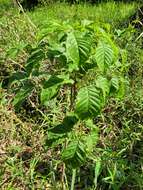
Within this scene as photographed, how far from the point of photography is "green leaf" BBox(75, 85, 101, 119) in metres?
2.17

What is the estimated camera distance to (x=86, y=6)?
6.31 metres

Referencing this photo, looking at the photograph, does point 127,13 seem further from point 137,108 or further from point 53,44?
point 53,44

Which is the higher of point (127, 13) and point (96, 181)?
point (127, 13)

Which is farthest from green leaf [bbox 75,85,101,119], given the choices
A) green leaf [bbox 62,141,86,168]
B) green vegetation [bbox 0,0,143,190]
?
green leaf [bbox 62,141,86,168]

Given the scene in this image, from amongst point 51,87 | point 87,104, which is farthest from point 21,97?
point 87,104

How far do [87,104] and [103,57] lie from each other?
0.71 feet

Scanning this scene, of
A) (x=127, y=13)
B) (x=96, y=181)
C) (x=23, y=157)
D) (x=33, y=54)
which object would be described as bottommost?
(x=96, y=181)

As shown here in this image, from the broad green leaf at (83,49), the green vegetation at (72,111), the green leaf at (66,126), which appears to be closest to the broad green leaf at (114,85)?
the green vegetation at (72,111)

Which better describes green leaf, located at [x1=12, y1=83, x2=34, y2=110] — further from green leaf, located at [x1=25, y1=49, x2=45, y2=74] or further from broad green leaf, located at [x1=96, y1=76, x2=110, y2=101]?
broad green leaf, located at [x1=96, y1=76, x2=110, y2=101]

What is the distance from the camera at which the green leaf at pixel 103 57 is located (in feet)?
7.28

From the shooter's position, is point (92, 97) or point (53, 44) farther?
point (53, 44)

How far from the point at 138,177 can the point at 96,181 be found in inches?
9.4

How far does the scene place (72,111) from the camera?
2.62 m

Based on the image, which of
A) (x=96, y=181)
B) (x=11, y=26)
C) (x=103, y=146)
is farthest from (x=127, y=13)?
(x=96, y=181)
